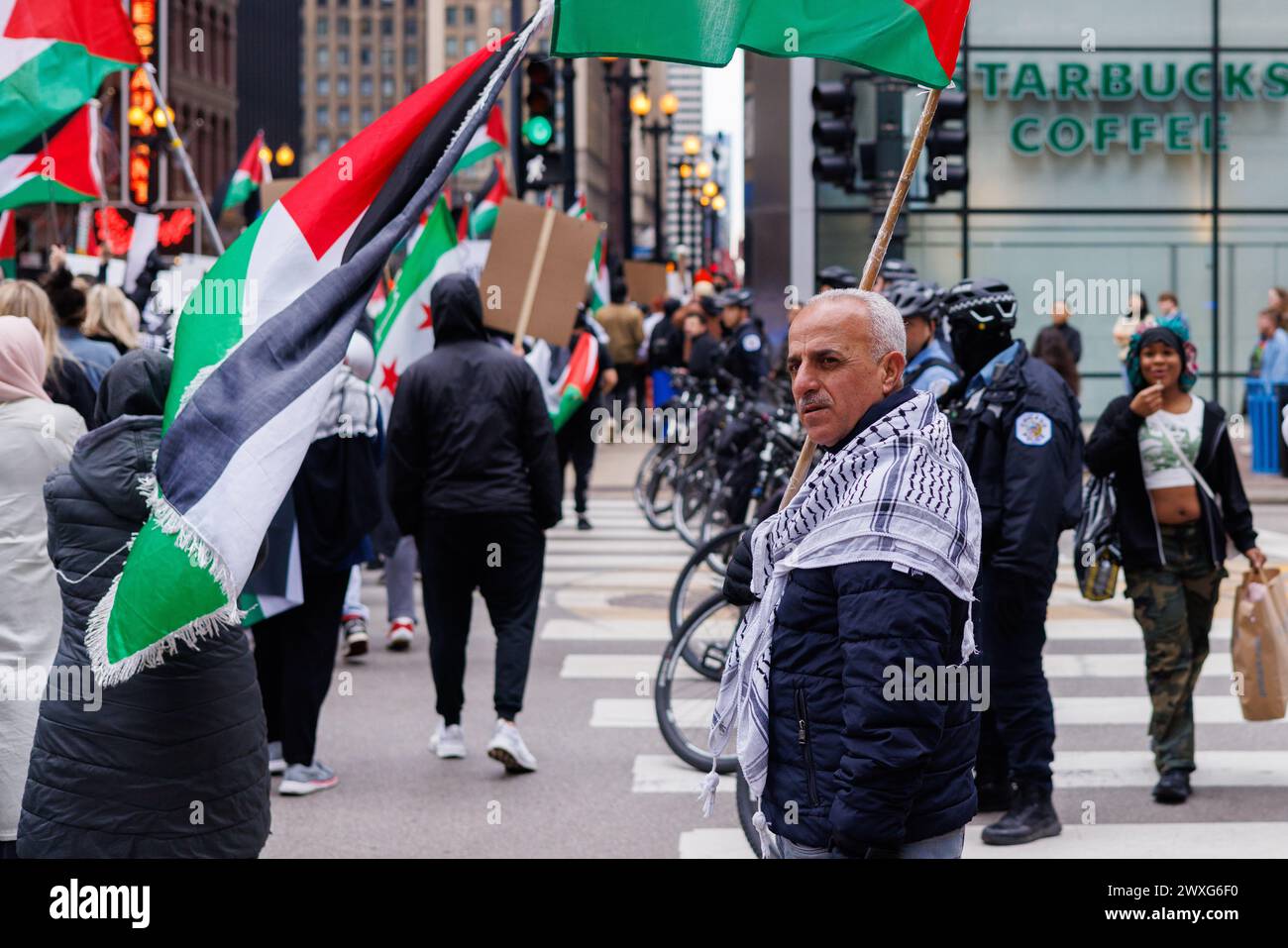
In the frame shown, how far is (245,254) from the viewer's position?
4.36 m

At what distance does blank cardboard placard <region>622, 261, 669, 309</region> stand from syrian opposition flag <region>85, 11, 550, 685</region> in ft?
75.1

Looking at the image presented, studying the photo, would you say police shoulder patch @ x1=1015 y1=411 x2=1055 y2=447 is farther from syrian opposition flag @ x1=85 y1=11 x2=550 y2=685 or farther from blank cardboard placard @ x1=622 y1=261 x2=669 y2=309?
blank cardboard placard @ x1=622 y1=261 x2=669 y2=309

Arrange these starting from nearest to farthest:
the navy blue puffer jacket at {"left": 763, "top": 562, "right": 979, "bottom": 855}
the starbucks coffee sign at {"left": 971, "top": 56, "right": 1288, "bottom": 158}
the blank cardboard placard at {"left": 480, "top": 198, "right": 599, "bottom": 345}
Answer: the navy blue puffer jacket at {"left": 763, "top": 562, "right": 979, "bottom": 855} → the blank cardboard placard at {"left": 480, "top": 198, "right": 599, "bottom": 345} → the starbucks coffee sign at {"left": 971, "top": 56, "right": 1288, "bottom": 158}

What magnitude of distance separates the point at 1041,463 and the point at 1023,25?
74.7 ft

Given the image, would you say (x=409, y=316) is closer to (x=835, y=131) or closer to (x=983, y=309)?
(x=835, y=131)

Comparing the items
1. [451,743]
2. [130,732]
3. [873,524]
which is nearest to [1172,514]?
[451,743]

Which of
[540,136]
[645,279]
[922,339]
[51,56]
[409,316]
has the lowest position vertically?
[922,339]

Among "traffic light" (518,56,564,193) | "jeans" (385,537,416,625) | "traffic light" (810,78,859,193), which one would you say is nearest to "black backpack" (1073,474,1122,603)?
"jeans" (385,537,416,625)

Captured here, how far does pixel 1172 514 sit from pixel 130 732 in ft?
14.8

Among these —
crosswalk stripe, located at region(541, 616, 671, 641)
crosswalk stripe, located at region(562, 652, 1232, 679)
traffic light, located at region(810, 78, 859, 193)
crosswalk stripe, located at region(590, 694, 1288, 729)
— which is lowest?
crosswalk stripe, located at region(590, 694, 1288, 729)

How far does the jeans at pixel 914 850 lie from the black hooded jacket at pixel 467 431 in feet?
14.0

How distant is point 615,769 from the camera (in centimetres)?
779

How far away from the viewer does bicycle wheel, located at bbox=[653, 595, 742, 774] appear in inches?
309
